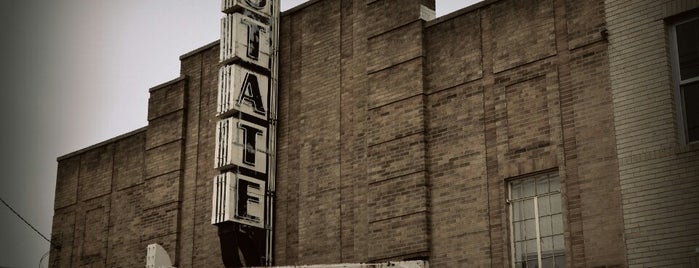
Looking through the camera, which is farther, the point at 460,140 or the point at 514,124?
the point at 460,140

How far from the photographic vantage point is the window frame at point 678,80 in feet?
51.0

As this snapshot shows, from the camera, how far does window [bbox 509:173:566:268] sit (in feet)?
54.9

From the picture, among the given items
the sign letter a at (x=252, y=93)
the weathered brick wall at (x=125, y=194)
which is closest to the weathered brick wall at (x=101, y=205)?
the weathered brick wall at (x=125, y=194)

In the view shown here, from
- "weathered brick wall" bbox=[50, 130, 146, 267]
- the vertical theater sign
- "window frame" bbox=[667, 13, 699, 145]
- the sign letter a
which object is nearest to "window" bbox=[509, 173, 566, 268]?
"window frame" bbox=[667, 13, 699, 145]

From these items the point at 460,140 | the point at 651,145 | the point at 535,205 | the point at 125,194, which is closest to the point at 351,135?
the point at 460,140

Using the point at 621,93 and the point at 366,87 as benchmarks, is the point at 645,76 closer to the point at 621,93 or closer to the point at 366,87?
the point at 621,93

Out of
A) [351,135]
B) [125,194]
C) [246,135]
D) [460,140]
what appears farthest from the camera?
[125,194]

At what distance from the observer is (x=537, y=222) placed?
17016mm

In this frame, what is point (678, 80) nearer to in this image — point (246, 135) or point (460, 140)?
point (460, 140)

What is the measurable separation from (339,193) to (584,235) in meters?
5.40

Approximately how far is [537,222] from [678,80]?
3178mm

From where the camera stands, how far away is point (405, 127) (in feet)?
62.2

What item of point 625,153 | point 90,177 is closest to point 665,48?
point 625,153

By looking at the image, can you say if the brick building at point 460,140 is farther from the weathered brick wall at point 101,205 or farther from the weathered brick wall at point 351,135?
the weathered brick wall at point 101,205
